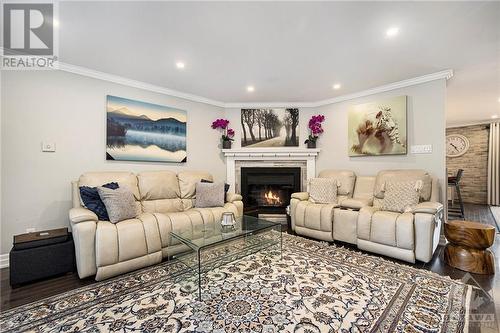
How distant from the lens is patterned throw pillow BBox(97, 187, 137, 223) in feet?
7.77

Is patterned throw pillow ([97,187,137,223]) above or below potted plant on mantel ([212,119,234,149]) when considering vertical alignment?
below

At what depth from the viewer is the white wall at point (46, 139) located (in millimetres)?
2465

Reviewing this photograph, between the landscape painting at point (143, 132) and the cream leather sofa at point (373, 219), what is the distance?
7.35 ft

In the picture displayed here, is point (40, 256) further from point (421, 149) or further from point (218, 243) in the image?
point (421, 149)

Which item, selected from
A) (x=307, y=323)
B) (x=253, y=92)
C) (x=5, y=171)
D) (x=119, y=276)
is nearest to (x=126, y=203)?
(x=119, y=276)

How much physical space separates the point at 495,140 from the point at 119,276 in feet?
29.3

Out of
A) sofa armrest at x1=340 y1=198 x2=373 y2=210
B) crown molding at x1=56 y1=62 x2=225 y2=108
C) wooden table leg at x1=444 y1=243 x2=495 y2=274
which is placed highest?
crown molding at x1=56 y1=62 x2=225 y2=108

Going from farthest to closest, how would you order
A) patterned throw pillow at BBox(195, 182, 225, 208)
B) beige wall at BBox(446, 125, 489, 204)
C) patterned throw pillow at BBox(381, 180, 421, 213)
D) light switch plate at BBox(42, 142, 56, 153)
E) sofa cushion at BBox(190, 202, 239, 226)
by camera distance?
beige wall at BBox(446, 125, 489, 204) < patterned throw pillow at BBox(195, 182, 225, 208) < sofa cushion at BBox(190, 202, 239, 226) < patterned throw pillow at BBox(381, 180, 421, 213) < light switch plate at BBox(42, 142, 56, 153)

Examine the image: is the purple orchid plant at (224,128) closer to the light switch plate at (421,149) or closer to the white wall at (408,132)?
the white wall at (408,132)

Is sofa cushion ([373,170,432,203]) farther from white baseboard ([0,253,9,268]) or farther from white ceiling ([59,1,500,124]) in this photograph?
white baseboard ([0,253,9,268])

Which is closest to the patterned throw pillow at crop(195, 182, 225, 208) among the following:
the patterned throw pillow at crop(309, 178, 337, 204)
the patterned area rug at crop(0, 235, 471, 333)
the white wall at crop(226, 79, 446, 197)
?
the patterned area rug at crop(0, 235, 471, 333)

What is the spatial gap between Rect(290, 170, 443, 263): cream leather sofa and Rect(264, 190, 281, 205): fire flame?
2.95 ft

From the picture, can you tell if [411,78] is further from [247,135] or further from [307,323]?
[307,323]

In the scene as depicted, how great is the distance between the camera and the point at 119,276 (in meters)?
2.21
